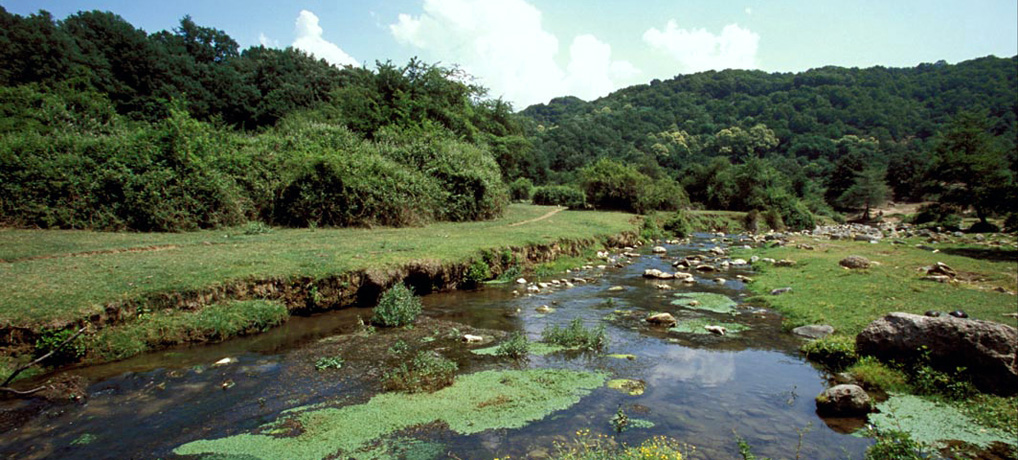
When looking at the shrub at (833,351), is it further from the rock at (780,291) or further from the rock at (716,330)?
the rock at (780,291)

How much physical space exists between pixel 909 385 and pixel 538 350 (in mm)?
6421

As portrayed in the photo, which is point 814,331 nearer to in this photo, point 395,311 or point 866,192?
point 395,311

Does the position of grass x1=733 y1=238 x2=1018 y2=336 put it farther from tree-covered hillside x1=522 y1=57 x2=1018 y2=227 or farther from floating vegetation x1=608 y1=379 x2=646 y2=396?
tree-covered hillside x1=522 y1=57 x2=1018 y2=227

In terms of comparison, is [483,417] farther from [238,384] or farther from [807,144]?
[807,144]

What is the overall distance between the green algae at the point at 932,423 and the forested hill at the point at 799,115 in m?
81.7

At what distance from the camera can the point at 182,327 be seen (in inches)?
363

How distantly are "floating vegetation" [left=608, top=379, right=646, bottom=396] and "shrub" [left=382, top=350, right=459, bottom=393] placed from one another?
2.78 m

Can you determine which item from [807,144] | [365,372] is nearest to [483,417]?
[365,372]

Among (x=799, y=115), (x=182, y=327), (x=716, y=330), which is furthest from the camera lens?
(x=799, y=115)

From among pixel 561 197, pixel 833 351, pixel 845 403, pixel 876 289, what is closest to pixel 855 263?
pixel 876 289

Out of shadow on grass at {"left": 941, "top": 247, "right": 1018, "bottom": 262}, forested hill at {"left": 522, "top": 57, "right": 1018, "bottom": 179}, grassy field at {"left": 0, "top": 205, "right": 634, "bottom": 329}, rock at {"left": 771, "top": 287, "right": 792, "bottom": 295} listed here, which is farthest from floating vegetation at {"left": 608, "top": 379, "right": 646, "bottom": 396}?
forested hill at {"left": 522, "top": 57, "right": 1018, "bottom": 179}

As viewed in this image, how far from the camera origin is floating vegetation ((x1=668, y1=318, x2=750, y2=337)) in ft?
36.5

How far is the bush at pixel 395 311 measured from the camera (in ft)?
36.4

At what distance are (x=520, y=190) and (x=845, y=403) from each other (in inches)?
2119
